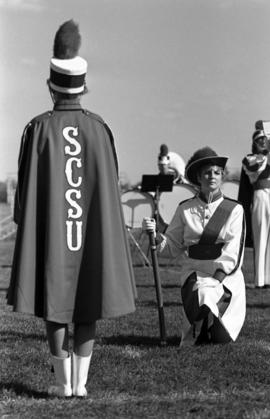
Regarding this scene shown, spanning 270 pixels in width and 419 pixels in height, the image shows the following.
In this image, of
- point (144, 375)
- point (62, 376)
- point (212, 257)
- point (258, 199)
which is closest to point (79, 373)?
point (62, 376)

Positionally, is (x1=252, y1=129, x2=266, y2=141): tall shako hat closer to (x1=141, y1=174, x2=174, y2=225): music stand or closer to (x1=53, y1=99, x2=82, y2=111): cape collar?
(x1=141, y1=174, x2=174, y2=225): music stand

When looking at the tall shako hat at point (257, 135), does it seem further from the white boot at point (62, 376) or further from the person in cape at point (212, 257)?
the white boot at point (62, 376)

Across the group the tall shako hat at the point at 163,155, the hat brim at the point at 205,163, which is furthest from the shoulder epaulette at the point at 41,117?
the tall shako hat at the point at 163,155

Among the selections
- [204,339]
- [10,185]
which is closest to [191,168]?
[204,339]

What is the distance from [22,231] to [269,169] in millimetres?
6937

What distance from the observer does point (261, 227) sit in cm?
1111

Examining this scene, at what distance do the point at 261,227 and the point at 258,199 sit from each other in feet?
1.20

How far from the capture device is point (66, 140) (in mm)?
4527

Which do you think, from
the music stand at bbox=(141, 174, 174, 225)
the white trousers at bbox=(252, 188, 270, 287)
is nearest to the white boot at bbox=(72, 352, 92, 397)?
the white trousers at bbox=(252, 188, 270, 287)

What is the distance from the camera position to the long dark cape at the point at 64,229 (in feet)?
14.7

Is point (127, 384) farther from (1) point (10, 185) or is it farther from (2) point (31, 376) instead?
(1) point (10, 185)

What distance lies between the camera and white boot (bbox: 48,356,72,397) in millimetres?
4625

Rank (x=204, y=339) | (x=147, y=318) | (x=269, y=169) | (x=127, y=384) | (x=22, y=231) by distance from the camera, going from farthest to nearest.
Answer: (x=269, y=169) → (x=147, y=318) → (x=204, y=339) → (x=127, y=384) → (x=22, y=231)

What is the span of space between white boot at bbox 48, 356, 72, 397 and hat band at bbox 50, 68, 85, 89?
1448 millimetres
